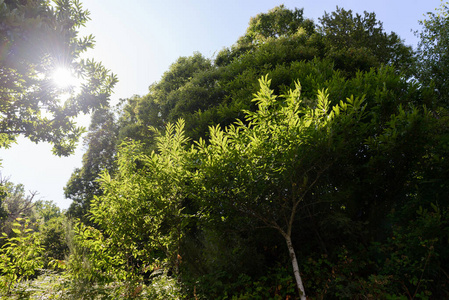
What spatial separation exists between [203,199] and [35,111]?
24.2ft

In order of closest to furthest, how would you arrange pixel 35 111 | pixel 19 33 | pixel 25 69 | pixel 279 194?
pixel 279 194 < pixel 19 33 < pixel 25 69 < pixel 35 111

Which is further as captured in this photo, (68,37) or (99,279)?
(68,37)

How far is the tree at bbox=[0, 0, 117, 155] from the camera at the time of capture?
5797 millimetres

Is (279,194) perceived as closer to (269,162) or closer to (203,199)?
(269,162)

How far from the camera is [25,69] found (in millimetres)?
6590

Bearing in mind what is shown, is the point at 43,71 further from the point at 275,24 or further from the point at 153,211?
the point at 275,24

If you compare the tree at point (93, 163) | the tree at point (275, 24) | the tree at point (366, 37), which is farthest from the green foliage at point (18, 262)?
the tree at point (366, 37)

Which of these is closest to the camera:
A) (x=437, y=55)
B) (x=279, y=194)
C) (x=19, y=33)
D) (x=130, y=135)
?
(x=279, y=194)

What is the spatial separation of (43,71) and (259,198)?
7.13 m

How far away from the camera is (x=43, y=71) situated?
706 cm

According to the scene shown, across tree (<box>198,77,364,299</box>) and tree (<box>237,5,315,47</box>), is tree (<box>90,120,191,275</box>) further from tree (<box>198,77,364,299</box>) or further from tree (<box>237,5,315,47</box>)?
tree (<box>237,5,315,47</box>)

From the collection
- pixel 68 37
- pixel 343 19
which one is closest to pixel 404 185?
pixel 68 37

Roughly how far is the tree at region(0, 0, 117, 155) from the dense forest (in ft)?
0.15

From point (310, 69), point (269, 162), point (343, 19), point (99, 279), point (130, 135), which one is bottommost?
point (99, 279)
